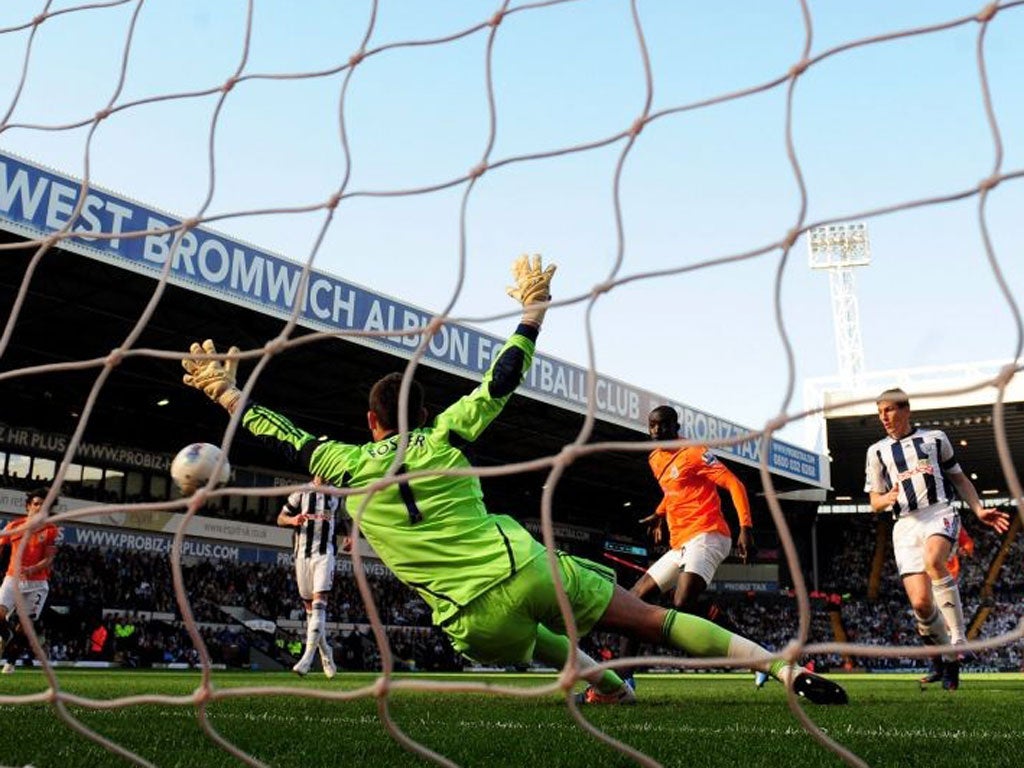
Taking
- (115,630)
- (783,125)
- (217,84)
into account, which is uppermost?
(217,84)

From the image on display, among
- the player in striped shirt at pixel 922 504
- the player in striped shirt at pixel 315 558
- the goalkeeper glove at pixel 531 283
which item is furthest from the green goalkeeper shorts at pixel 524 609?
the player in striped shirt at pixel 315 558

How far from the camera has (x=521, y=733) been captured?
372 centimetres

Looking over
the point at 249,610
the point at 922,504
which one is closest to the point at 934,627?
the point at 922,504

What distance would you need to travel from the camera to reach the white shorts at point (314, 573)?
8.81 m

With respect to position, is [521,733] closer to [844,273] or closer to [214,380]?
[214,380]

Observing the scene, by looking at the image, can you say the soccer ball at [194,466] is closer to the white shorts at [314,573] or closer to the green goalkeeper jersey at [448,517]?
the green goalkeeper jersey at [448,517]

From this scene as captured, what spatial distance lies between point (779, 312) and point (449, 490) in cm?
146

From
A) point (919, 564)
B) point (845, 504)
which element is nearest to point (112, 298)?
point (919, 564)

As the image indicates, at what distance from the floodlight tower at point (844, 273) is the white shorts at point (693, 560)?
126 ft

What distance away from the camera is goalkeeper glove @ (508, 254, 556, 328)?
3.57m

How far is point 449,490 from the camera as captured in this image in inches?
138

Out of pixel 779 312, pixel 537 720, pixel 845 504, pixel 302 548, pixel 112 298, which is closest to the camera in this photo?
pixel 779 312

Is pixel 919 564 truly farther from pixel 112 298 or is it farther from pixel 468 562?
pixel 112 298

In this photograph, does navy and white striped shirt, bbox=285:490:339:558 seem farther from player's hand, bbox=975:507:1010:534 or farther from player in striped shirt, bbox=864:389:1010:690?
player's hand, bbox=975:507:1010:534
